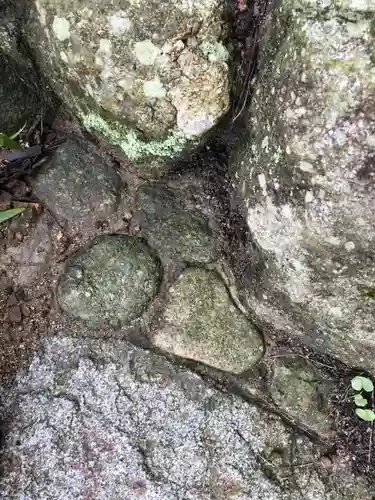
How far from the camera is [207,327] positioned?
1898 mm

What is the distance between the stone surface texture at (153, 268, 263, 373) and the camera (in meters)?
1.88

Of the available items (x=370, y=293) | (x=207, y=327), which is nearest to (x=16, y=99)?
(x=207, y=327)

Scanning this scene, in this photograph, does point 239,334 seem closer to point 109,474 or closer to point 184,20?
point 109,474

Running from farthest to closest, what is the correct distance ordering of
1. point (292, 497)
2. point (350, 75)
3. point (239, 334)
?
point (239, 334), point (292, 497), point (350, 75)

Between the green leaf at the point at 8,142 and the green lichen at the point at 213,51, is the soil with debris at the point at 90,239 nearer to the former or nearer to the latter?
the green leaf at the point at 8,142

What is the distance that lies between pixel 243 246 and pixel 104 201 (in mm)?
556

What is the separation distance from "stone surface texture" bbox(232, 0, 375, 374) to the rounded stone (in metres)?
0.43

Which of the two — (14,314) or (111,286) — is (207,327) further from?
(14,314)

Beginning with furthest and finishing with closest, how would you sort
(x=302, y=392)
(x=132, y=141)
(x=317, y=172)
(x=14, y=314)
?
1. (x=14, y=314)
2. (x=302, y=392)
3. (x=132, y=141)
4. (x=317, y=172)

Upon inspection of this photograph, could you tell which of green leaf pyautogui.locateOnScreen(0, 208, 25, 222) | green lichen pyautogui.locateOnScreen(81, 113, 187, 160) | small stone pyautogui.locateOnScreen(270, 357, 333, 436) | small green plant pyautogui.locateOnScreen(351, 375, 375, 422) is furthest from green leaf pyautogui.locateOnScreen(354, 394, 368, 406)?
green leaf pyautogui.locateOnScreen(0, 208, 25, 222)

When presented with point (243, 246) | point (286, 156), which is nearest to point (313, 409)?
point (243, 246)

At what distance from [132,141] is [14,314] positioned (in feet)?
2.55

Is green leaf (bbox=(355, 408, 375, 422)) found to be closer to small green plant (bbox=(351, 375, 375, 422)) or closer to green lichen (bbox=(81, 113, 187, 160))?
small green plant (bbox=(351, 375, 375, 422))

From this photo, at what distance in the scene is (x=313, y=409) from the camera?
72.4 inches
